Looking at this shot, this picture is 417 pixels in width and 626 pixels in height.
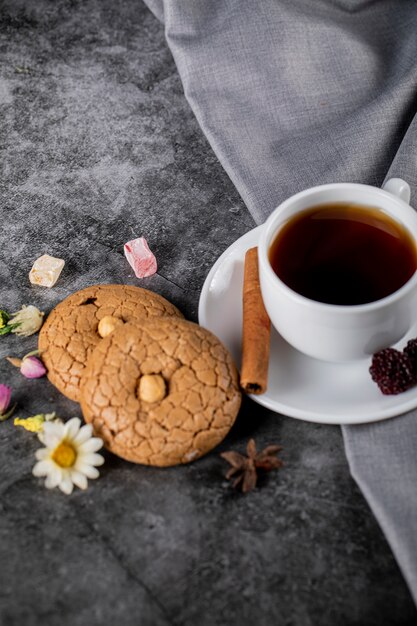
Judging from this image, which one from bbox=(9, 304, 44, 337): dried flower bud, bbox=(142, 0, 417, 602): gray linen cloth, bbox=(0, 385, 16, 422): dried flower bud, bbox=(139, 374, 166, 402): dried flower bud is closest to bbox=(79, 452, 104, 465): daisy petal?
bbox=(139, 374, 166, 402): dried flower bud

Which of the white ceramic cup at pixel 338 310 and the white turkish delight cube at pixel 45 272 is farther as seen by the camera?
the white turkish delight cube at pixel 45 272

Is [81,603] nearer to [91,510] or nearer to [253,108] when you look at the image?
[91,510]

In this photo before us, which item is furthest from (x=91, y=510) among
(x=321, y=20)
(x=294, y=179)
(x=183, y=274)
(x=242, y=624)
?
(x=321, y=20)

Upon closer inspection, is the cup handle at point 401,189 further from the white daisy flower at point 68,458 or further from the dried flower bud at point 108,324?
the white daisy flower at point 68,458

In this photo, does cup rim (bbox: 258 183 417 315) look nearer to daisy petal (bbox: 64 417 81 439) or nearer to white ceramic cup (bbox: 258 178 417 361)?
white ceramic cup (bbox: 258 178 417 361)

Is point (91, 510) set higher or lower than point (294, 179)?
lower

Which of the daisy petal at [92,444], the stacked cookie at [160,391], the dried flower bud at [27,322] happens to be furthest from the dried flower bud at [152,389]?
the dried flower bud at [27,322]
